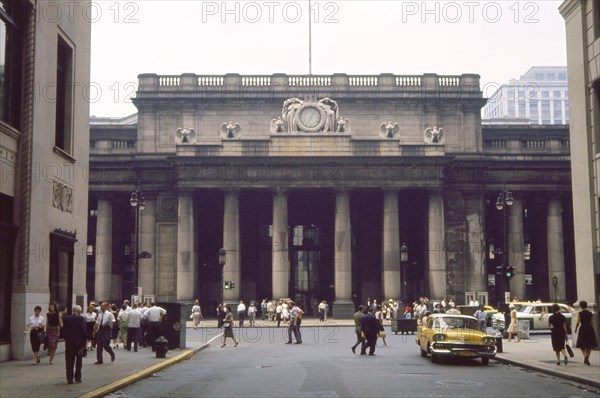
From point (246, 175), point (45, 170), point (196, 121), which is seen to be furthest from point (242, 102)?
point (45, 170)

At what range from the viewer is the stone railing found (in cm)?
6794

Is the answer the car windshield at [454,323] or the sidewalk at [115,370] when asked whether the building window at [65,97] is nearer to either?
the sidewalk at [115,370]

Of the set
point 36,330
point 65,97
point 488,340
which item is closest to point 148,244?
point 65,97

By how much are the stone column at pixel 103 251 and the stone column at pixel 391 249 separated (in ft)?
68.2

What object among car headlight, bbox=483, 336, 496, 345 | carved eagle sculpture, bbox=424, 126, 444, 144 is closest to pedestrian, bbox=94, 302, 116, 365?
car headlight, bbox=483, 336, 496, 345

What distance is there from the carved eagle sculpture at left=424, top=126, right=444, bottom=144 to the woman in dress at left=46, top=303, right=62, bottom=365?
41.6 metres

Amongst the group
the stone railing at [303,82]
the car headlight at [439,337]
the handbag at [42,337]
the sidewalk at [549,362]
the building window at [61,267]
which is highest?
the stone railing at [303,82]

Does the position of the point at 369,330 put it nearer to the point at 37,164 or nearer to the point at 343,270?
the point at 37,164

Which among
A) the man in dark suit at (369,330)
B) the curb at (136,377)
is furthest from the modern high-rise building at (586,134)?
the curb at (136,377)

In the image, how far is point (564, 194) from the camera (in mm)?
67000

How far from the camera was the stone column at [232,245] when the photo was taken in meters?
60.6

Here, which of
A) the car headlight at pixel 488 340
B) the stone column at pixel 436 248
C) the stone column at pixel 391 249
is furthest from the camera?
the stone column at pixel 436 248

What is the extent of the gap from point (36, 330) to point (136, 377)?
517 centimetres

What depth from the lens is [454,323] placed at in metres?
27.5
